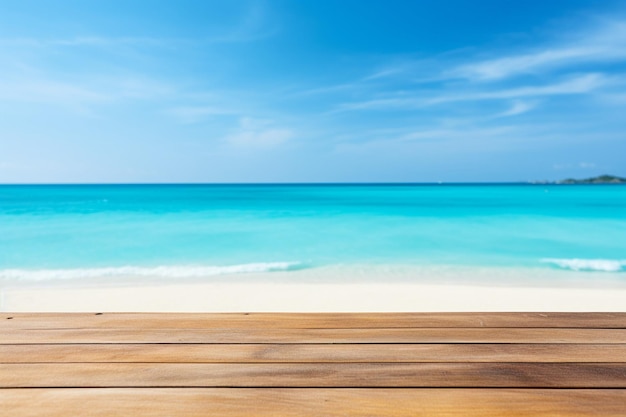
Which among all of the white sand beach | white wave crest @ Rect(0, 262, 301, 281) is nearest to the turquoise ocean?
white wave crest @ Rect(0, 262, 301, 281)

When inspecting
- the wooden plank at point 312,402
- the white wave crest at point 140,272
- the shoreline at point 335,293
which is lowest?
the white wave crest at point 140,272

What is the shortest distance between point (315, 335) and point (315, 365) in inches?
9.8

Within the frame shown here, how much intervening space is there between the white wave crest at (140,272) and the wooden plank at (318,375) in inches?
233

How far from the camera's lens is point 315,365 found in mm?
1311

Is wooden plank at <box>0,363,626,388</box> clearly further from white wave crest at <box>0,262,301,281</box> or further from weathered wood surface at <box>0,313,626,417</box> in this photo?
white wave crest at <box>0,262,301,281</box>

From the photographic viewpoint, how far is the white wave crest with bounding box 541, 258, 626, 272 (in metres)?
7.44

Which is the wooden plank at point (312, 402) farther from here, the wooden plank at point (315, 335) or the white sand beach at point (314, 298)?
the white sand beach at point (314, 298)

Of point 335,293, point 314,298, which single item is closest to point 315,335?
point 314,298

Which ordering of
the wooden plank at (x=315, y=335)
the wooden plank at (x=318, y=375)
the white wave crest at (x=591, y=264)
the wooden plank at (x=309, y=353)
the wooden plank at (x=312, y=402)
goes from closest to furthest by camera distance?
the wooden plank at (x=312, y=402) → the wooden plank at (x=318, y=375) → the wooden plank at (x=309, y=353) → the wooden plank at (x=315, y=335) → the white wave crest at (x=591, y=264)

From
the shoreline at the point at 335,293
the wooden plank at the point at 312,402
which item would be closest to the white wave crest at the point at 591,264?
the shoreline at the point at 335,293

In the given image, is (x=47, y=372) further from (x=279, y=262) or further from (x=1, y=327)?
(x=279, y=262)

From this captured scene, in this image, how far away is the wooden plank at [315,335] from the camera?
150cm

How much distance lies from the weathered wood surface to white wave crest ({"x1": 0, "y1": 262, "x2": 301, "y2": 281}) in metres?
5.59

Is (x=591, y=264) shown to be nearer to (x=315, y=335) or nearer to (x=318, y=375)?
(x=315, y=335)
